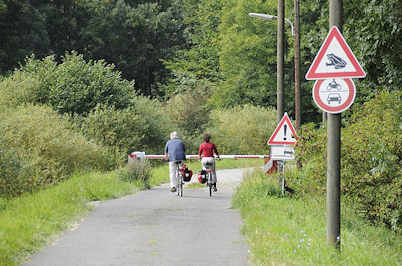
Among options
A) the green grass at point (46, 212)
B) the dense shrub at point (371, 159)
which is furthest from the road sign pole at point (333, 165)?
the dense shrub at point (371, 159)

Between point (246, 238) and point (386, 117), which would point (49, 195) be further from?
point (386, 117)

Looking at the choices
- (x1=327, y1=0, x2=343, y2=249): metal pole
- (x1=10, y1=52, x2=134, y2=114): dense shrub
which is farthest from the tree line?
(x1=327, y1=0, x2=343, y2=249): metal pole

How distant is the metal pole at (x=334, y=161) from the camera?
909 centimetres

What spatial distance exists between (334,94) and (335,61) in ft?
1.41

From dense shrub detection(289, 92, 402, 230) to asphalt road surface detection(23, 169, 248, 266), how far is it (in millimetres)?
2388

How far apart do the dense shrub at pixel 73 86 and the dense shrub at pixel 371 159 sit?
2024cm

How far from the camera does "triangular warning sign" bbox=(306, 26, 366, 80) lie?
8.87 m

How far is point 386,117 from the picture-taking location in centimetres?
1567

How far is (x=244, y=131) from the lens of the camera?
1756 inches

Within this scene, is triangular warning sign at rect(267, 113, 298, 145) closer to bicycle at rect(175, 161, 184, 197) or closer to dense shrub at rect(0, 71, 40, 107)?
bicycle at rect(175, 161, 184, 197)

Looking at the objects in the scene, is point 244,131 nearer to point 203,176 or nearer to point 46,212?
point 203,176

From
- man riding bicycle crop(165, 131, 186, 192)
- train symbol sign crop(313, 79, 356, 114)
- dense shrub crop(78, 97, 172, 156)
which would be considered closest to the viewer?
train symbol sign crop(313, 79, 356, 114)

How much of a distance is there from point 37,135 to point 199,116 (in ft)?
78.4

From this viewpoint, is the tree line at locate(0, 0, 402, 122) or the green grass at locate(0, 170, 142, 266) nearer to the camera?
the green grass at locate(0, 170, 142, 266)
